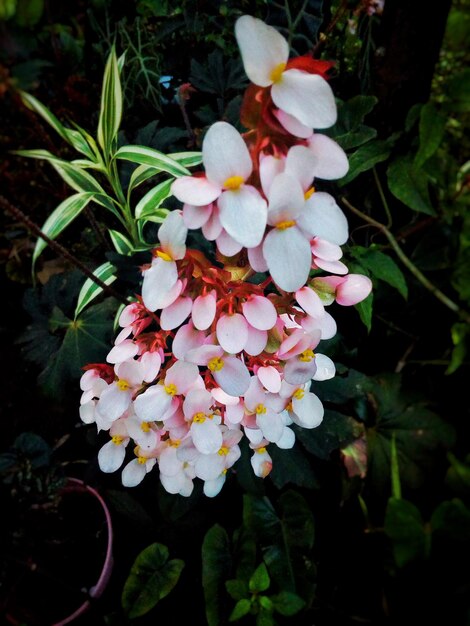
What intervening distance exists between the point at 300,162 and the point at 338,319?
2.56 ft

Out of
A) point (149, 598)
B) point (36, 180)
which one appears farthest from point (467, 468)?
point (36, 180)

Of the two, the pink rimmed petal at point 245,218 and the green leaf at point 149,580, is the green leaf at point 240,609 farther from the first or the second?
the pink rimmed petal at point 245,218

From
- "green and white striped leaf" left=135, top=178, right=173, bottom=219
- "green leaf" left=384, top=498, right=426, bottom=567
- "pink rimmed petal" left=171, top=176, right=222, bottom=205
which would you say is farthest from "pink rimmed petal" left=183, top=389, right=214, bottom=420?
"green leaf" left=384, top=498, right=426, bottom=567

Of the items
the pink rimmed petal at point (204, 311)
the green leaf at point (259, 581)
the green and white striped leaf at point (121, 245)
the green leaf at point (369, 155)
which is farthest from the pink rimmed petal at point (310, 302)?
the green leaf at point (259, 581)

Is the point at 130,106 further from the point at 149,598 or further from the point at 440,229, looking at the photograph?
the point at 149,598

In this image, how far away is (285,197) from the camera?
0.35m

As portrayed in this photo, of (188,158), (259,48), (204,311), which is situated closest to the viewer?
(259,48)

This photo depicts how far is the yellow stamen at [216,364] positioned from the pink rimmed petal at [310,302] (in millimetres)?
109

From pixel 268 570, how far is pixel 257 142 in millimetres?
849

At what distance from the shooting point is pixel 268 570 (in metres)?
0.91

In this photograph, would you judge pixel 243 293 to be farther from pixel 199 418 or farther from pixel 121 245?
pixel 121 245

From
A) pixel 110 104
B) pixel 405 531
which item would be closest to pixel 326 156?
pixel 110 104

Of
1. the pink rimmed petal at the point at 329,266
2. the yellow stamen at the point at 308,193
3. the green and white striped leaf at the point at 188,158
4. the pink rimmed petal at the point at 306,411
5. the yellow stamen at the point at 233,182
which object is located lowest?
the pink rimmed petal at the point at 306,411

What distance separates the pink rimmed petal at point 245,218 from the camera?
368mm
